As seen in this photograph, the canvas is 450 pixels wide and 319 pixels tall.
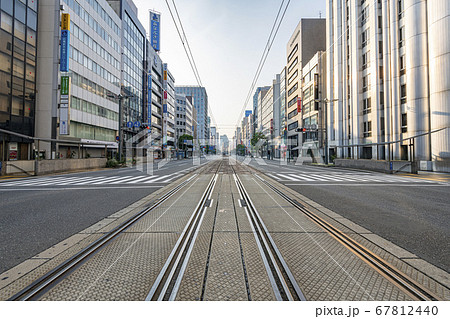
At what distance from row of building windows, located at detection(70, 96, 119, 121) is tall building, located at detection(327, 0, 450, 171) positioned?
120ft

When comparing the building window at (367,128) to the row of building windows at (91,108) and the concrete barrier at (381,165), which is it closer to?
the concrete barrier at (381,165)

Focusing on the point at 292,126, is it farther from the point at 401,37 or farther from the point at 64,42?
the point at 64,42

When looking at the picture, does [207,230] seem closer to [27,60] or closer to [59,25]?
[27,60]

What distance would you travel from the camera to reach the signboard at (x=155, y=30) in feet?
201

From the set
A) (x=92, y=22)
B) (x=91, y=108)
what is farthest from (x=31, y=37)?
(x=91, y=108)

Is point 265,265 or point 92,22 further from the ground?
point 92,22

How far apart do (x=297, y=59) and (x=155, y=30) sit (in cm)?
4141

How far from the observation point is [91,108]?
35.7 meters

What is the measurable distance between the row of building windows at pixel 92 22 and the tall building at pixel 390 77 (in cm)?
3976

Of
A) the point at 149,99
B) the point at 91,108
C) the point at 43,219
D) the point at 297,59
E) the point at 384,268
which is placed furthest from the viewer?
the point at 149,99

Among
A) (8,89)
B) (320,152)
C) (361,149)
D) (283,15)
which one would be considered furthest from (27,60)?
(320,152)

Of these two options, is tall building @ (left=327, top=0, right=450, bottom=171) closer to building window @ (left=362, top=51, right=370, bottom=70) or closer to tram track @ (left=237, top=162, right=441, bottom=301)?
building window @ (left=362, top=51, right=370, bottom=70)

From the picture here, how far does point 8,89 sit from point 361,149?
148ft

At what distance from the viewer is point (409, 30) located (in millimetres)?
22953
